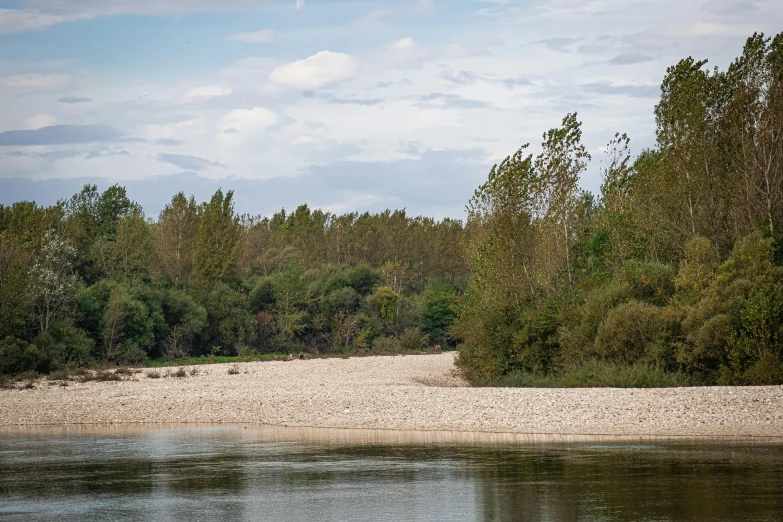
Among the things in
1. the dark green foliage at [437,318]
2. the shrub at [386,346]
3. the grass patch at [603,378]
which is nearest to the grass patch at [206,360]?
the shrub at [386,346]

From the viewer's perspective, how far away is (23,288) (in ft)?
143

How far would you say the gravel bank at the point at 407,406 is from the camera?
21297 mm

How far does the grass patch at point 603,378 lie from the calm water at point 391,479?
8.35m

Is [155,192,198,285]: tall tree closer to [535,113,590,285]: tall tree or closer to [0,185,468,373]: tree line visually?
[0,185,468,373]: tree line

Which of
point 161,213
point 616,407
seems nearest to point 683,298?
point 616,407

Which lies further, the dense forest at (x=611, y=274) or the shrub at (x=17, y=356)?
the shrub at (x=17, y=356)

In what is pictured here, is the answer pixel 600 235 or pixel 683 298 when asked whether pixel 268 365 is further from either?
pixel 683 298

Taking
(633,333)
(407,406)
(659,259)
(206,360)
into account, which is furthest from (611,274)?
(206,360)

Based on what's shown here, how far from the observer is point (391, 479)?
611 inches

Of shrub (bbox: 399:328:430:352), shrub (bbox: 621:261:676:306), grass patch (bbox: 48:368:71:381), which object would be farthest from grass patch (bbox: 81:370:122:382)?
shrub (bbox: 399:328:430:352)

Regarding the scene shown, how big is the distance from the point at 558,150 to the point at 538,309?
284 inches

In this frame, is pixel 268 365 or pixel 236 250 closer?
pixel 268 365

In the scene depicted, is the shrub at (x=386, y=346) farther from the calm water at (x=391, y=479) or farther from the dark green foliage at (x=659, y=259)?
the calm water at (x=391, y=479)

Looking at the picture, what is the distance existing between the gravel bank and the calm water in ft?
5.76
